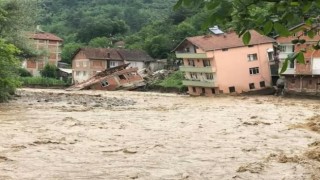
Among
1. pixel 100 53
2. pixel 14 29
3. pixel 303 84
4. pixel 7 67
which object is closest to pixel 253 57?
pixel 303 84

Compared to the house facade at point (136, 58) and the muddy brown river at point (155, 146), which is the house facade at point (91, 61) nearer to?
the house facade at point (136, 58)

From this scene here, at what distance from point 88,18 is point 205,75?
48.8 meters

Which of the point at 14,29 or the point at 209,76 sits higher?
the point at 14,29

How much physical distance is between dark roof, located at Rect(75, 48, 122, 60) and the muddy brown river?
38979mm

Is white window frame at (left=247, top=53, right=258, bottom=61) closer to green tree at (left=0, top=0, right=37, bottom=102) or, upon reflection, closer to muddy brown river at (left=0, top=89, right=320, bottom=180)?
green tree at (left=0, top=0, right=37, bottom=102)

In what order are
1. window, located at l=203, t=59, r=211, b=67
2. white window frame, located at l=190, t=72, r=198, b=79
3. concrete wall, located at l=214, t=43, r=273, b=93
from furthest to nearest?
white window frame, located at l=190, t=72, r=198, b=79
window, located at l=203, t=59, r=211, b=67
concrete wall, located at l=214, t=43, r=273, b=93

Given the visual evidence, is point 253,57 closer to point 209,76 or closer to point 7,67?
point 209,76

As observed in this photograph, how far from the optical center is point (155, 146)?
13234mm

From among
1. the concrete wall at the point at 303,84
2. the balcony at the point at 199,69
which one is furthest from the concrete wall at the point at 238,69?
the concrete wall at the point at 303,84

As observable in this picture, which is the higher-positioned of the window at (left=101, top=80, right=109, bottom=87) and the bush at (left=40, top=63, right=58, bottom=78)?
the bush at (left=40, top=63, right=58, bottom=78)

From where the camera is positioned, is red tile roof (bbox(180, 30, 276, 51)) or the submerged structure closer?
red tile roof (bbox(180, 30, 276, 51))

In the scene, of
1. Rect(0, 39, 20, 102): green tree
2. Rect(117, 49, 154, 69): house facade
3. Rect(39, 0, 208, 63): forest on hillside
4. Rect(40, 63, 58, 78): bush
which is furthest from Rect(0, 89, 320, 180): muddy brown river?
Rect(40, 63, 58, 78): bush

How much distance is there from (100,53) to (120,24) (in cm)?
2424

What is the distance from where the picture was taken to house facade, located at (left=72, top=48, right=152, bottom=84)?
204 ft
